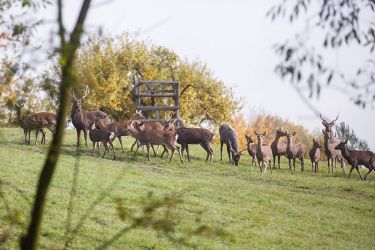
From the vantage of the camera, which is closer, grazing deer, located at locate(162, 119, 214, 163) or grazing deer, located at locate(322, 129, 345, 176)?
grazing deer, located at locate(162, 119, 214, 163)

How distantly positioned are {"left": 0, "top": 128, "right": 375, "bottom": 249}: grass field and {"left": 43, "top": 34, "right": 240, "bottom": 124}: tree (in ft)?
65.6

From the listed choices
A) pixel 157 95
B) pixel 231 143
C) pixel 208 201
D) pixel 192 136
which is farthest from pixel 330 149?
pixel 208 201

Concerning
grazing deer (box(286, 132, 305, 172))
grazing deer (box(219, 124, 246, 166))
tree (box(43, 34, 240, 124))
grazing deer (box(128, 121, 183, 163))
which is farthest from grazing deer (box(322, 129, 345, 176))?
tree (box(43, 34, 240, 124))

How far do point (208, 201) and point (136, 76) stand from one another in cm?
3340

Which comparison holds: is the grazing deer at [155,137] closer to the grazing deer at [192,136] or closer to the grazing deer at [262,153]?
the grazing deer at [192,136]

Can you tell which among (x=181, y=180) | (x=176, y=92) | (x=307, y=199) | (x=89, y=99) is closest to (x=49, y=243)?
(x=181, y=180)

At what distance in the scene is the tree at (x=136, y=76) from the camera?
4569 cm

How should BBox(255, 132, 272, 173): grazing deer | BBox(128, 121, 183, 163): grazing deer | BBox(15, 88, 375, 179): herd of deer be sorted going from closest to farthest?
BBox(128, 121, 183, 163): grazing deer < BBox(15, 88, 375, 179): herd of deer < BBox(255, 132, 272, 173): grazing deer

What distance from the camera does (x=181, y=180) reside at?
1969 cm

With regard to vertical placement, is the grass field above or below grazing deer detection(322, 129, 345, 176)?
below

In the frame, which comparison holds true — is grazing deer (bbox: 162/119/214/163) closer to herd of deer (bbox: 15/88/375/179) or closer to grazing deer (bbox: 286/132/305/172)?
herd of deer (bbox: 15/88/375/179)

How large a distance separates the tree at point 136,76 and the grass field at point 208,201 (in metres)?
20.0

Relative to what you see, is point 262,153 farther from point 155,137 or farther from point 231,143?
point 155,137

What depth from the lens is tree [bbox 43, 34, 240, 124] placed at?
150ft
